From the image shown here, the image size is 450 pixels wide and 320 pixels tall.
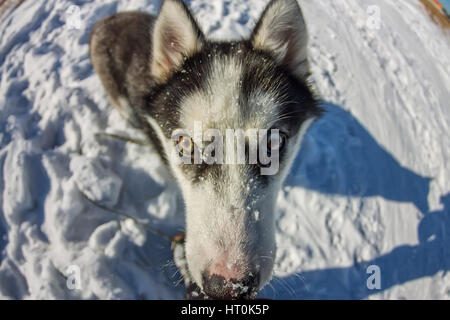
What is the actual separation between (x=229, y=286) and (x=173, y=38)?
58.7 inches

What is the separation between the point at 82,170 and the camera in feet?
8.63

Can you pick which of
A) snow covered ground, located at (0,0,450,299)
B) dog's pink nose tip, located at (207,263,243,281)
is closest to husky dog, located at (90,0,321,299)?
dog's pink nose tip, located at (207,263,243,281)

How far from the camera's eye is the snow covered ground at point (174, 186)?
7.96 ft

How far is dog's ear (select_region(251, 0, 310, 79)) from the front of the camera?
1634 mm

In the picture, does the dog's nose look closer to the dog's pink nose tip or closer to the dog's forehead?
the dog's pink nose tip

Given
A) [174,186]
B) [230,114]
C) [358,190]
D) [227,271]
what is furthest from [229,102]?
[358,190]

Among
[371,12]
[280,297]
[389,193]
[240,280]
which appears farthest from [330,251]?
[371,12]

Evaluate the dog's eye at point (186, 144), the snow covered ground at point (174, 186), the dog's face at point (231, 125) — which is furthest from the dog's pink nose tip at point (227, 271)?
the snow covered ground at point (174, 186)

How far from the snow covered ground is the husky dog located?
38.9 inches

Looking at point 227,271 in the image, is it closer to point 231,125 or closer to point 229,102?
point 231,125

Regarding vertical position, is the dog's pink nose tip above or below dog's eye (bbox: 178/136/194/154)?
below

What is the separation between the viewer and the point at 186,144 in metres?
1.66

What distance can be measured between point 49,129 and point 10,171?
528mm

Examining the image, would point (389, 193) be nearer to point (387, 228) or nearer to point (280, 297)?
point (387, 228)
